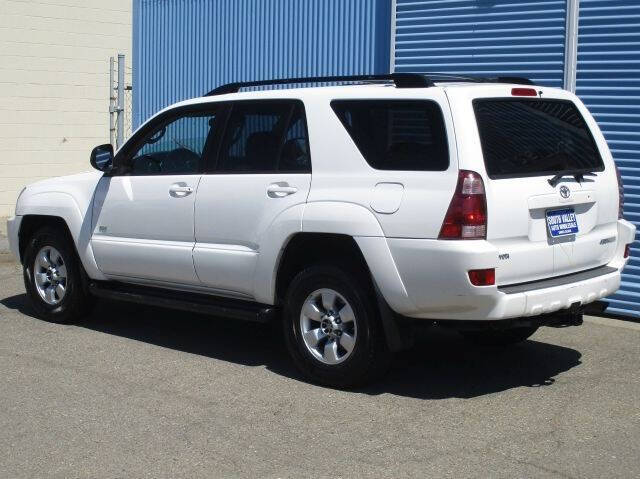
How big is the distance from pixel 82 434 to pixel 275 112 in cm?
261

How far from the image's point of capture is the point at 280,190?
6.79m

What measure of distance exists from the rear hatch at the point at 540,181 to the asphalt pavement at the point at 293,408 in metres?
0.85

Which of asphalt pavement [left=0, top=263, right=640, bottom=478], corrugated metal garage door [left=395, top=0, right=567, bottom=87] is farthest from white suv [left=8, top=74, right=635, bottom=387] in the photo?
corrugated metal garage door [left=395, top=0, right=567, bottom=87]

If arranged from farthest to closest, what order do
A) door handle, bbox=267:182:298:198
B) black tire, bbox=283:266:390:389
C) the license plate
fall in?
door handle, bbox=267:182:298:198 < black tire, bbox=283:266:390:389 < the license plate

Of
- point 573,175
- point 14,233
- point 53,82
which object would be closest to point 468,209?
point 573,175

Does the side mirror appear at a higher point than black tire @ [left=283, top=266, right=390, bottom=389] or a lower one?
higher

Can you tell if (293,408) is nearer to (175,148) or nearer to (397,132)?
(397,132)

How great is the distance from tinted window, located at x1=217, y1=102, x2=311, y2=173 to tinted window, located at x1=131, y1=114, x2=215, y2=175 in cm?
25

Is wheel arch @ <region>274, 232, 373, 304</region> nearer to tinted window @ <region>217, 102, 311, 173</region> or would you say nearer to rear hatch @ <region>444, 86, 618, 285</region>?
tinted window @ <region>217, 102, 311, 173</region>

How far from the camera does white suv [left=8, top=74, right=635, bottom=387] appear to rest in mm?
5992

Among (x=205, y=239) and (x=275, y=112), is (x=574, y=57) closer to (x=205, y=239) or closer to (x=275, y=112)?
(x=275, y=112)

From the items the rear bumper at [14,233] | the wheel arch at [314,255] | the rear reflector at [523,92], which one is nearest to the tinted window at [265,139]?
the wheel arch at [314,255]

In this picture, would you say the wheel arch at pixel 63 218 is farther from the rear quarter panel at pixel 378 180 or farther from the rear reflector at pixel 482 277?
the rear reflector at pixel 482 277

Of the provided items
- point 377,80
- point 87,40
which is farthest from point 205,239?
point 87,40
